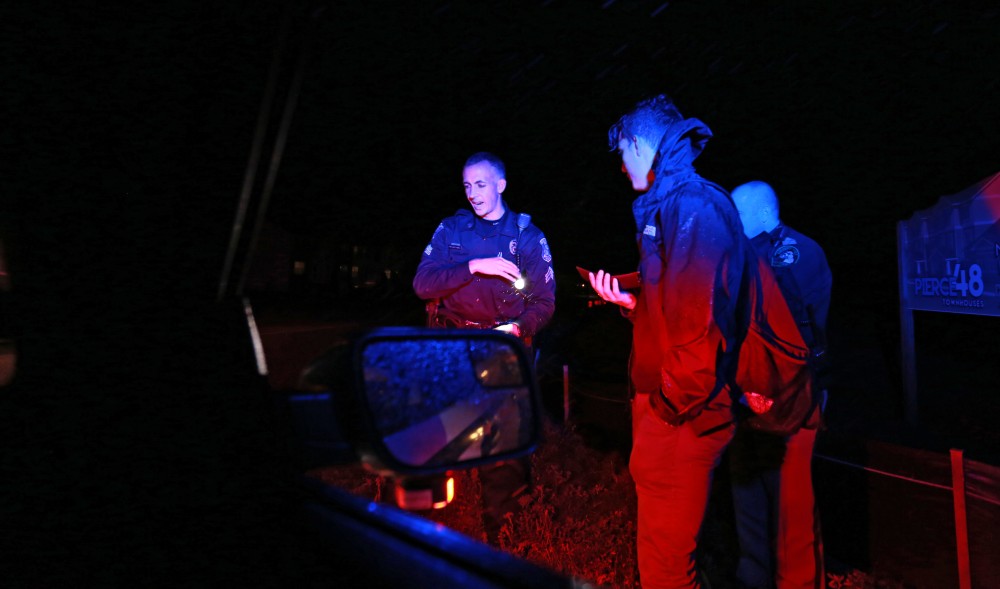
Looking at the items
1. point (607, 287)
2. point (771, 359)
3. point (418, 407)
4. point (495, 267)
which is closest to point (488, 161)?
point (495, 267)

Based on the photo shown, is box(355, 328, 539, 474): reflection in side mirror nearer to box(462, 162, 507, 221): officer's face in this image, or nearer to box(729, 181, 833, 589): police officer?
box(729, 181, 833, 589): police officer

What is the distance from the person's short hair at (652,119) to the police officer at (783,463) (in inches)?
36.1

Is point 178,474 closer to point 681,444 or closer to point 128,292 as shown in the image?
point 128,292

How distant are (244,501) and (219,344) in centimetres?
31

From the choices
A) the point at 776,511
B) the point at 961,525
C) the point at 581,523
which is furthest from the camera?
the point at 581,523

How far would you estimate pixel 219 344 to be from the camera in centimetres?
108

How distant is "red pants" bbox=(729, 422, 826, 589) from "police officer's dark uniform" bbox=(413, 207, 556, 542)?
1.34m

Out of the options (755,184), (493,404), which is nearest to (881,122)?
(755,184)

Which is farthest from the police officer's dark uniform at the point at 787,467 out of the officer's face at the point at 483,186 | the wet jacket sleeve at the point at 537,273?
the officer's face at the point at 483,186

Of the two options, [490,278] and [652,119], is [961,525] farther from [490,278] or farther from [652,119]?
[490,278]

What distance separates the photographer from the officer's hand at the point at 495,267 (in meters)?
3.09

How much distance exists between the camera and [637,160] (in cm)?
229

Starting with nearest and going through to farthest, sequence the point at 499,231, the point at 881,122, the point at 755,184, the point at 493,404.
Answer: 1. the point at 493,404
2. the point at 755,184
3. the point at 499,231
4. the point at 881,122

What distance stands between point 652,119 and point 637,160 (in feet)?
0.58
